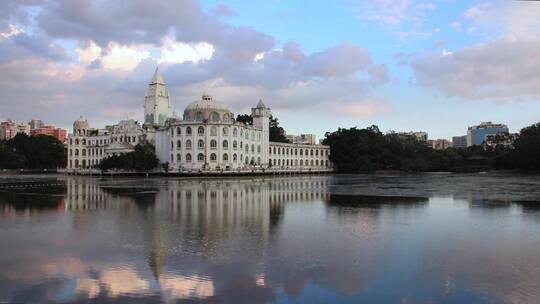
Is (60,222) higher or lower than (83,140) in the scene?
lower

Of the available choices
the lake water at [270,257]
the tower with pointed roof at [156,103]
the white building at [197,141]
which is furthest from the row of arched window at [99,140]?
the lake water at [270,257]

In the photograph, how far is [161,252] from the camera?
14.4 meters

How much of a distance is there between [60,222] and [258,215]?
9.14 meters

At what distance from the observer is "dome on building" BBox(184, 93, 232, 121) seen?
340ft

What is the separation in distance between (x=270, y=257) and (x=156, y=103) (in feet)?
382

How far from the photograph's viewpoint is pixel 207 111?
104 meters

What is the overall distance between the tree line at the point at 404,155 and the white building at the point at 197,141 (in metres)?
8.04

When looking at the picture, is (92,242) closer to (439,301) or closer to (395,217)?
(439,301)

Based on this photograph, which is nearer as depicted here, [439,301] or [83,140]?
[439,301]

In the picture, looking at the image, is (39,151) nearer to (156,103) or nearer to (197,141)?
(156,103)

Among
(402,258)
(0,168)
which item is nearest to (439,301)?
(402,258)

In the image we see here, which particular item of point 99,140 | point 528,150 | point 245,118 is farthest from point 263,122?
point 528,150

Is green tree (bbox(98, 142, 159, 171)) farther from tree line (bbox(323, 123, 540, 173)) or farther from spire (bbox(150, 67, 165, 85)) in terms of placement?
tree line (bbox(323, 123, 540, 173))

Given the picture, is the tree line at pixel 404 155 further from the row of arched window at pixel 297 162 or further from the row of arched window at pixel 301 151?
the row of arched window at pixel 297 162
